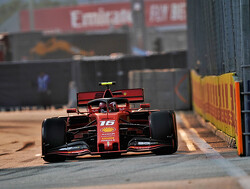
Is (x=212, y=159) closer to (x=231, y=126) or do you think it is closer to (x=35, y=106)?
(x=231, y=126)

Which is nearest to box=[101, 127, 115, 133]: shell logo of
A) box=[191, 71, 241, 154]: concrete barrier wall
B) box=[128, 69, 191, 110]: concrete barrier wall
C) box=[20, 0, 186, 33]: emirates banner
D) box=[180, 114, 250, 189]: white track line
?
box=[180, 114, 250, 189]: white track line

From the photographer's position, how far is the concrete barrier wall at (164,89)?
89.2 feet

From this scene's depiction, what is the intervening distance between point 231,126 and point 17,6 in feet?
400

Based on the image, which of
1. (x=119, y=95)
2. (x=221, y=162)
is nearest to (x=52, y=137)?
(x=119, y=95)

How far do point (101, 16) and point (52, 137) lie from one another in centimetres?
7526

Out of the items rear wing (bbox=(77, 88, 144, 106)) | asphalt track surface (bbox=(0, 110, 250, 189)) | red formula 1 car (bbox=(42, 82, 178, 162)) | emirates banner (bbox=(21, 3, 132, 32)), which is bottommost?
asphalt track surface (bbox=(0, 110, 250, 189))

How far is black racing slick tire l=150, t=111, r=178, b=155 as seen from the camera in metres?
12.0

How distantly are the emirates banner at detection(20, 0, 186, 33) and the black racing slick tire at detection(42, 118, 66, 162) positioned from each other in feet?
228

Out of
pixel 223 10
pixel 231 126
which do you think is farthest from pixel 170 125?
pixel 223 10

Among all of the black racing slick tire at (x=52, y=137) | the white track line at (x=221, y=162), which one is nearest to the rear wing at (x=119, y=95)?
the white track line at (x=221, y=162)

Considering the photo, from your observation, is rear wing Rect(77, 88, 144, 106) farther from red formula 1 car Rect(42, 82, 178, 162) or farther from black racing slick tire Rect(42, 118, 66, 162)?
black racing slick tire Rect(42, 118, 66, 162)

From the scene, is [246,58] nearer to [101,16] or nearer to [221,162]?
[221,162]

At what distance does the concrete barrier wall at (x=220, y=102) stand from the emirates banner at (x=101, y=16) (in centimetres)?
6218

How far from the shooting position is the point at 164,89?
27297 mm
